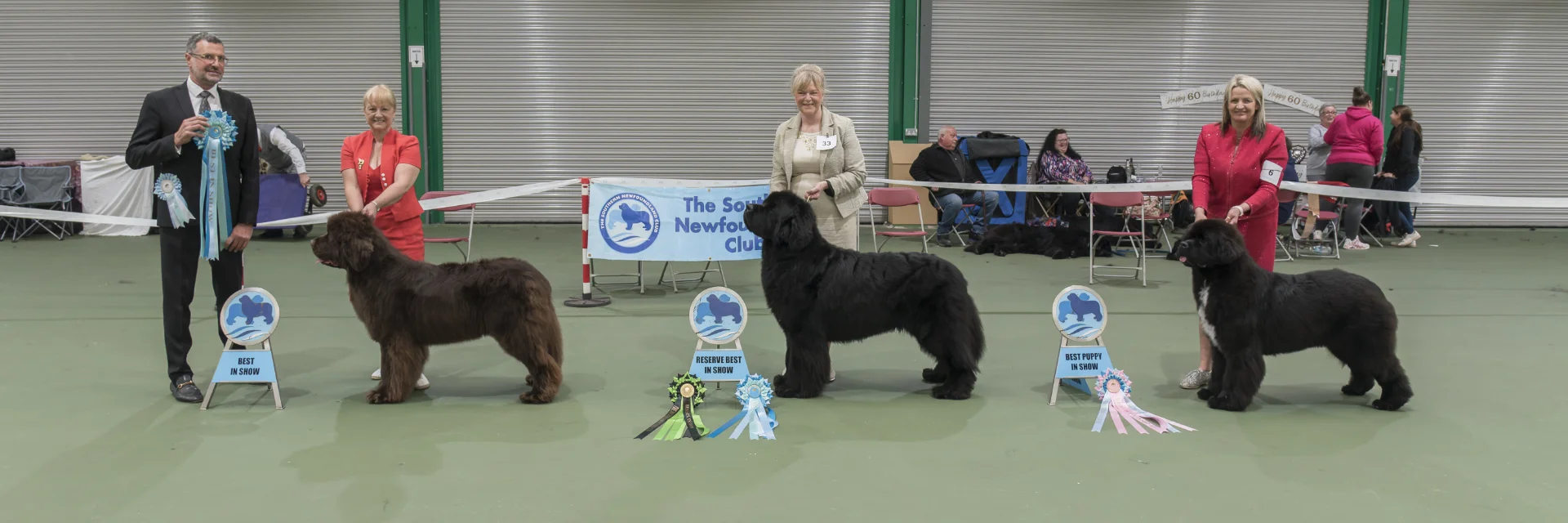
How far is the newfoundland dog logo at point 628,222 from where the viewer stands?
290 inches

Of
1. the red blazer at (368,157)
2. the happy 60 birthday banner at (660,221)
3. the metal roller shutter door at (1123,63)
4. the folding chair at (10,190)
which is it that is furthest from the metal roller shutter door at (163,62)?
the red blazer at (368,157)

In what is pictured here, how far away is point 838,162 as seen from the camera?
5.16 metres

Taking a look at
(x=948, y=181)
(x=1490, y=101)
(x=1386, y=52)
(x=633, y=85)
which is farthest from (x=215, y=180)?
(x=1490, y=101)

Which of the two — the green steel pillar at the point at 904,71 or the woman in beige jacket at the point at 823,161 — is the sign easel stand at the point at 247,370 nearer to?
the woman in beige jacket at the point at 823,161

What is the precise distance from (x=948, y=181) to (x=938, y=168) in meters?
0.22

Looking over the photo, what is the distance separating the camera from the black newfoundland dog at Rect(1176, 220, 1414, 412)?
4.20m

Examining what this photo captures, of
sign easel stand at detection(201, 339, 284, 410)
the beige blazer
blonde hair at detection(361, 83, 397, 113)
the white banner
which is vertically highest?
the white banner

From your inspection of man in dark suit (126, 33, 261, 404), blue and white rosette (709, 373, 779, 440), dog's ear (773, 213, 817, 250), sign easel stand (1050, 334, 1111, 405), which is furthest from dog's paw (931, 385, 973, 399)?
man in dark suit (126, 33, 261, 404)

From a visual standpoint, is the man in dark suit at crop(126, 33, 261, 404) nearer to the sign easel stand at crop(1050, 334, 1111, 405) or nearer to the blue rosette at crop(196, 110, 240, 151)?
the blue rosette at crop(196, 110, 240, 151)

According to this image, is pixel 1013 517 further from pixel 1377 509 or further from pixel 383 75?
pixel 383 75

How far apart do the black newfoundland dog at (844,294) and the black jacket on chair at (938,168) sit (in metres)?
7.53

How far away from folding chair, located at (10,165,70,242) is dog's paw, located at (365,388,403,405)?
9.04 meters

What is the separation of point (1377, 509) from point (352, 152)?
445cm

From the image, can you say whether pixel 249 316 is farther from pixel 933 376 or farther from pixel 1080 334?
pixel 1080 334
